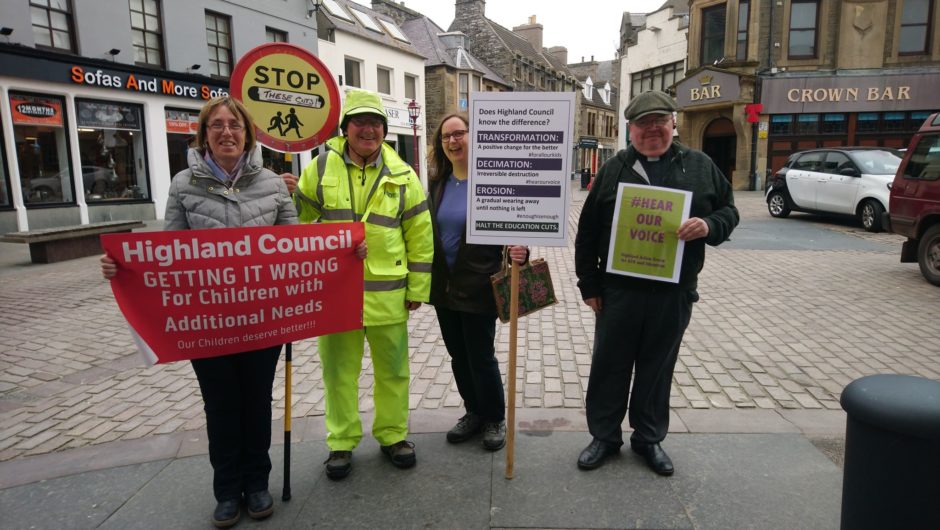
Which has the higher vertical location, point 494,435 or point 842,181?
point 842,181

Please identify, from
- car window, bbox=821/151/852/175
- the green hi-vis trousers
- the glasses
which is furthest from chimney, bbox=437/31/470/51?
the green hi-vis trousers

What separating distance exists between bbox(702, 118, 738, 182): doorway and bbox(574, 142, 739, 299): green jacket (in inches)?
1022

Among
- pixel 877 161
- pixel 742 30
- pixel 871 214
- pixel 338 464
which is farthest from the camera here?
pixel 742 30

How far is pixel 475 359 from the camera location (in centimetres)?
344

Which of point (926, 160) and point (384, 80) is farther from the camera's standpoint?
point (384, 80)

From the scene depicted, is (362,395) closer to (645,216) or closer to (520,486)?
(520,486)

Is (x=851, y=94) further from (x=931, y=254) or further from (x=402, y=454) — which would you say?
(x=402, y=454)

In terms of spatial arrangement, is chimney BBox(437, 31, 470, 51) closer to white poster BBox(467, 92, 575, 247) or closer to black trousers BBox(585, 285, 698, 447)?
white poster BBox(467, 92, 575, 247)

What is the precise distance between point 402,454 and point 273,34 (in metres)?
22.0

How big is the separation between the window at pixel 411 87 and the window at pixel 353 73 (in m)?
3.97

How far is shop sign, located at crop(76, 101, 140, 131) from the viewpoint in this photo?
15.7 m

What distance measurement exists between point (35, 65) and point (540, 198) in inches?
643

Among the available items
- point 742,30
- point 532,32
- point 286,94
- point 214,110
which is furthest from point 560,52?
point 214,110

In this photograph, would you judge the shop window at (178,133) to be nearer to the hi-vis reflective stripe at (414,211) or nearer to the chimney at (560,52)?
the hi-vis reflective stripe at (414,211)
